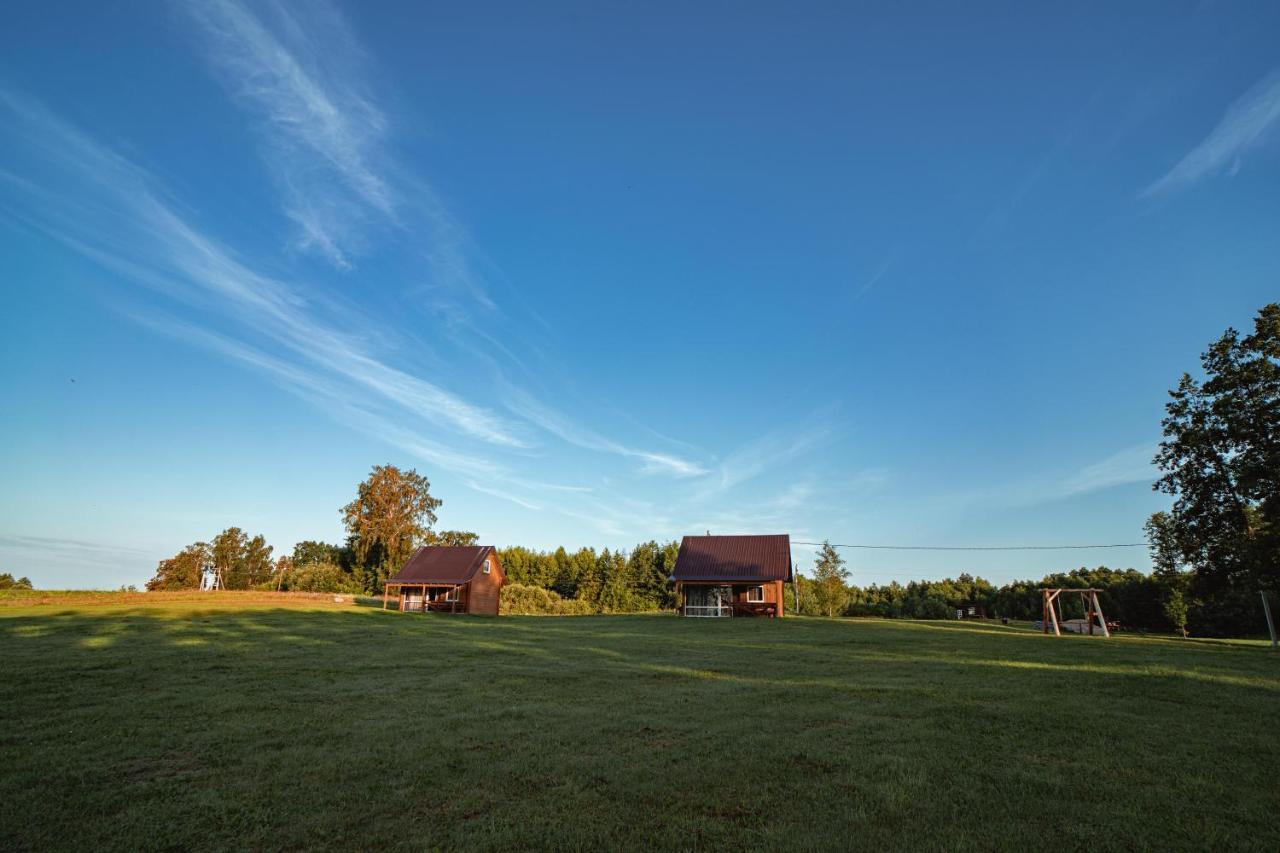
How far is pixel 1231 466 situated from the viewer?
79.5ft

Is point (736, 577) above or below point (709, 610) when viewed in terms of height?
above

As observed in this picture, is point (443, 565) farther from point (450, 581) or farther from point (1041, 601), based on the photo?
point (1041, 601)

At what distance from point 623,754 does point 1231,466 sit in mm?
30222

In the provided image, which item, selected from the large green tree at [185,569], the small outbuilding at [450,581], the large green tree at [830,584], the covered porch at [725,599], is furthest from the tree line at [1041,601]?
the large green tree at [185,569]

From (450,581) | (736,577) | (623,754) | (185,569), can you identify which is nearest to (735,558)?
(736,577)

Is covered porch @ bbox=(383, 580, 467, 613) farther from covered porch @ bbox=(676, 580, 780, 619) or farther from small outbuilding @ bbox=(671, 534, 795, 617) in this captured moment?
covered porch @ bbox=(676, 580, 780, 619)

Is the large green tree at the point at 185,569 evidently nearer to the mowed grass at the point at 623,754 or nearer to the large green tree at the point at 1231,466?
the mowed grass at the point at 623,754

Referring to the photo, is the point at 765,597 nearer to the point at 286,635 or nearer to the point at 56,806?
the point at 286,635

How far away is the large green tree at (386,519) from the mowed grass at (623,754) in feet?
162

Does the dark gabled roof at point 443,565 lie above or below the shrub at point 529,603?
above

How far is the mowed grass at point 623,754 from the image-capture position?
4.56m

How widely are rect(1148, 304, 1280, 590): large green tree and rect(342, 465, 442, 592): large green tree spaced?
60.1 metres

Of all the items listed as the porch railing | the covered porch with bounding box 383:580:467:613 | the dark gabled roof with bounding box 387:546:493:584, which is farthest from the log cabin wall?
the porch railing

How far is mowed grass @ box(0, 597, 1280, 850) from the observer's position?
456 cm
